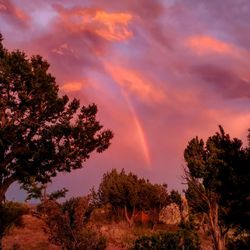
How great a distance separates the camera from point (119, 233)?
35062 mm

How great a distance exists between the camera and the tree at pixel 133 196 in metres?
46.2

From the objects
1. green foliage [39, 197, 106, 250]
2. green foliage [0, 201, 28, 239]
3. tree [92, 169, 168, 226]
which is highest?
tree [92, 169, 168, 226]

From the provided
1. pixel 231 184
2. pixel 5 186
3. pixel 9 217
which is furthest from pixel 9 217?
pixel 231 184

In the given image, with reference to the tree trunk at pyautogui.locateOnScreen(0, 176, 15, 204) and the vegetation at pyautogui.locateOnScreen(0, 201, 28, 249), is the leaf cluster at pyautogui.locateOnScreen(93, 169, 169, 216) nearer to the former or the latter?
the vegetation at pyautogui.locateOnScreen(0, 201, 28, 249)

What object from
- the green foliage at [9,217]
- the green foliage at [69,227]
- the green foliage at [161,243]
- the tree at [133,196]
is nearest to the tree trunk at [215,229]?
the green foliage at [161,243]

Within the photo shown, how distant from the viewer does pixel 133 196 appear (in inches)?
1813

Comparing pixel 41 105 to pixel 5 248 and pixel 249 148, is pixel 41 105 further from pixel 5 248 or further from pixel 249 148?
pixel 249 148

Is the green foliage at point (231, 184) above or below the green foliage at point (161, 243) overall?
above

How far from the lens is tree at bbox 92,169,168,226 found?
46.2 metres

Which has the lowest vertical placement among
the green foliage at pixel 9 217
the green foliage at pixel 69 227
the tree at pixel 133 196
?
the green foliage at pixel 69 227

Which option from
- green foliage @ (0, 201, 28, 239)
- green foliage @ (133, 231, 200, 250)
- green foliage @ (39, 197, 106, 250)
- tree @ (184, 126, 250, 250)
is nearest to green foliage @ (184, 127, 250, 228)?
tree @ (184, 126, 250, 250)

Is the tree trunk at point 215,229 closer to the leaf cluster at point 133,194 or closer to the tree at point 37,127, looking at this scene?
the tree at point 37,127

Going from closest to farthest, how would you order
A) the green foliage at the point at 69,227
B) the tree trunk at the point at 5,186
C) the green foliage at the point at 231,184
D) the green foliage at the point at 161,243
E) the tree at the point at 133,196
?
the green foliage at the point at 69,227, the green foliage at the point at 231,184, the green foliage at the point at 161,243, the tree trunk at the point at 5,186, the tree at the point at 133,196

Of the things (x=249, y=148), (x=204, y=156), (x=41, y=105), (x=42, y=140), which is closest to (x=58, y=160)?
(x=42, y=140)
